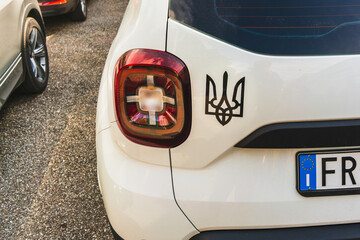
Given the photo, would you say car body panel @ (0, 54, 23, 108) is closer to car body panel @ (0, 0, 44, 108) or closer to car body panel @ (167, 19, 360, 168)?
car body panel @ (0, 0, 44, 108)

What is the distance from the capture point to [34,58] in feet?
12.7

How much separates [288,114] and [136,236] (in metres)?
0.72

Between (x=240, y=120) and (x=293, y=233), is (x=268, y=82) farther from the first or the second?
(x=293, y=233)

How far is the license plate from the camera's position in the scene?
1379mm

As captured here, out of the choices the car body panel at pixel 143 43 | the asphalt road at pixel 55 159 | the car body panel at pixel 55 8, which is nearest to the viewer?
the car body panel at pixel 143 43

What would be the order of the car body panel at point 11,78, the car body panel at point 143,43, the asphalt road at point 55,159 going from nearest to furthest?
the car body panel at point 143,43
the asphalt road at point 55,159
the car body panel at point 11,78

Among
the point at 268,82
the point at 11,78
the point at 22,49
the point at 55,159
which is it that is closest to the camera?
the point at 268,82

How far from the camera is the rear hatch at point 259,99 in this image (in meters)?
1.29

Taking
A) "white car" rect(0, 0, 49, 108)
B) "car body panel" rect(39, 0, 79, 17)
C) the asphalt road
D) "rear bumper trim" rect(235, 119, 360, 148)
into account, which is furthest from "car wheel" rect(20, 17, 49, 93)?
"rear bumper trim" rect(235, 119, 360, 148)

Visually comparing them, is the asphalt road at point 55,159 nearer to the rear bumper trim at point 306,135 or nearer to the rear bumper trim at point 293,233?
the rear bumper trim at point 293,233

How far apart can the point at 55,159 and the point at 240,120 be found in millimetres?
2030

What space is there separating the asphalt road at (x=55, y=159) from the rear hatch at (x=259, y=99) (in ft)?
3.81

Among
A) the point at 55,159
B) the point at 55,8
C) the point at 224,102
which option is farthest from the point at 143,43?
the point at 55,8

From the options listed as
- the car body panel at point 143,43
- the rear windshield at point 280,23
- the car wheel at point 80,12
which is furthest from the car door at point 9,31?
the car wheel at point 80,12
